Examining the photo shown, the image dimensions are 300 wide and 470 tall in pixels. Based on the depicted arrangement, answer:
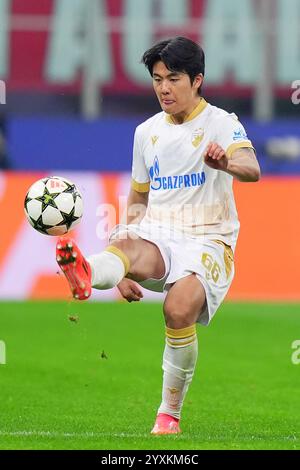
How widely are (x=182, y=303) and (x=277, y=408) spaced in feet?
6.06

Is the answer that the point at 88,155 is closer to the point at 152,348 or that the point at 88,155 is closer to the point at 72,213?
the point at 152,348

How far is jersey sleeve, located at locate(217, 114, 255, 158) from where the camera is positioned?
7203mm

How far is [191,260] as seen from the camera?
719cm

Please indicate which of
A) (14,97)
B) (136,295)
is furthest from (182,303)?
(14,97)

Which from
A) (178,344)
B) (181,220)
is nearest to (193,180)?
(181,220)

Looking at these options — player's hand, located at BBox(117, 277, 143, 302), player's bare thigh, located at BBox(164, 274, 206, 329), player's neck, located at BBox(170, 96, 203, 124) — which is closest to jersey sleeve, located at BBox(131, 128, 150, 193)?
player's neck, located at BBox(170, 96, 203, 124)

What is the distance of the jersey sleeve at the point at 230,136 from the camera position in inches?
284

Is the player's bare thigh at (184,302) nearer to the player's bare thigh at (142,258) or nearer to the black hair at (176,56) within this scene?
the player's bare thigh at (142,258)

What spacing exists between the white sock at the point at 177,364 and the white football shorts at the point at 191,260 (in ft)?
0.65

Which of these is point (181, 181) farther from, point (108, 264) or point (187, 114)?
point (108, 264)

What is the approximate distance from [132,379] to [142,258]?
288cm

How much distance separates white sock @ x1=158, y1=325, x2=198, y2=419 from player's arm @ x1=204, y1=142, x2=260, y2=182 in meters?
0.89

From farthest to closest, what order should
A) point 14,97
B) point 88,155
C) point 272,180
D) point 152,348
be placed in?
point 14,97 < point 88,155 < point 272,180 < point 152,348

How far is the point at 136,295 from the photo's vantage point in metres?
7.46
